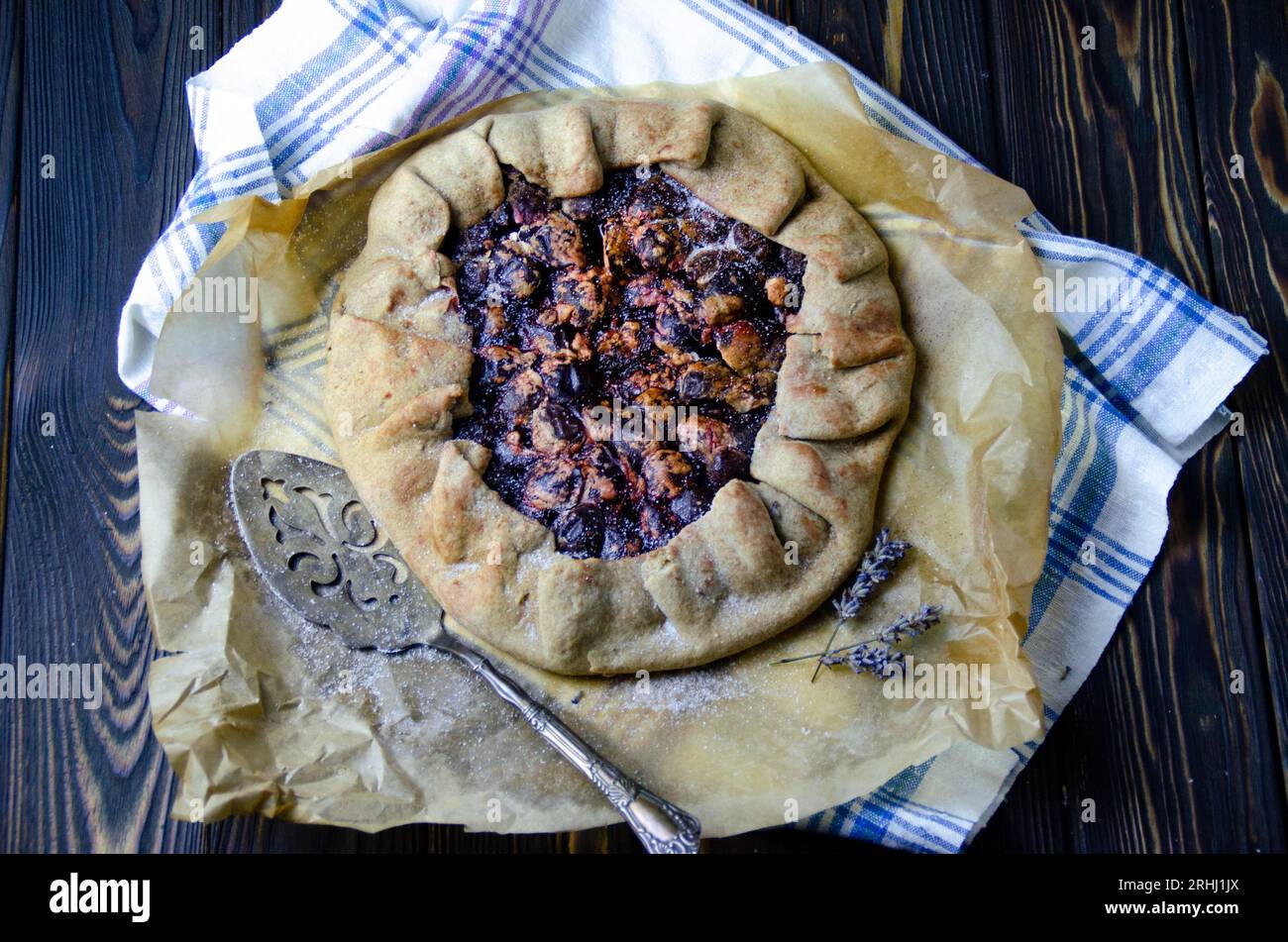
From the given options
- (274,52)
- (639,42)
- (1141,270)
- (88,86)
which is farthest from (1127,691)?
(88,86)

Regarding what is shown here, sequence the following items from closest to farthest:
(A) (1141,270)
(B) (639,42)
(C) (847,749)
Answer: (C) (847,749) → (A) (1141,270) → (B) (639,42)

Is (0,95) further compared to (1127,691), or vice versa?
(0,95)

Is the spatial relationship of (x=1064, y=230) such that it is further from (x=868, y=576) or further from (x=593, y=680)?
(x=593, y=680)

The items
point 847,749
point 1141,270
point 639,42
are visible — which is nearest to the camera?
point 847,749

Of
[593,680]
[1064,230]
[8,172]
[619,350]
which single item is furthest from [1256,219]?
[8,172]

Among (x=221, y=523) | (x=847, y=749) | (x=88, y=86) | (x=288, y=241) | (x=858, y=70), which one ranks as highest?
(x=858, y=70)

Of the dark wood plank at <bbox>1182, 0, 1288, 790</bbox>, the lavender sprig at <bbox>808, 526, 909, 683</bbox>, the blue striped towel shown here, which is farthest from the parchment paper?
the dark wood plank at <bbox>1182, 0, 1288, 790</bbox>

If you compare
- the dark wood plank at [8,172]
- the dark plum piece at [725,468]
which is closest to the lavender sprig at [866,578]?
the dark plum piece at [725,468]
